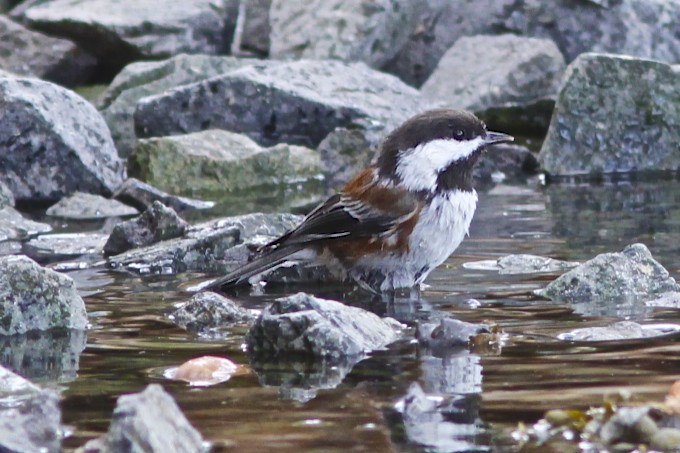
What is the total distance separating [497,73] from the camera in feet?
39.4

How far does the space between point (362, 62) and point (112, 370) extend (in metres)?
8.57

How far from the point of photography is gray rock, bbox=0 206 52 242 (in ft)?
26.8

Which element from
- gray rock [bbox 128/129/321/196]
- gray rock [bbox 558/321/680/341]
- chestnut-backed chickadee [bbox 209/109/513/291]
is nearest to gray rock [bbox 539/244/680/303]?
chestnut-backed chickadee [bbox 209/109/513/291]

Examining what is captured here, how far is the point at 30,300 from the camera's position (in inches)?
198

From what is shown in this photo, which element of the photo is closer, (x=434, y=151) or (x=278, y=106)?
(x=434, y=151)

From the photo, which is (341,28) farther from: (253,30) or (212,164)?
(212,164)

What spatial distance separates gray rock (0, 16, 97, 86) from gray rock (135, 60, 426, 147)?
6.94 feet

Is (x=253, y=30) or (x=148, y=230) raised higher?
(x=253, y=30)

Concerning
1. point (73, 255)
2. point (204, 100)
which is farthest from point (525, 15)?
point (73, 255)

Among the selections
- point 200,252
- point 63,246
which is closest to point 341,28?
point 63,246

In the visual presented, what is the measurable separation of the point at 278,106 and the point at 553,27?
3487 mm

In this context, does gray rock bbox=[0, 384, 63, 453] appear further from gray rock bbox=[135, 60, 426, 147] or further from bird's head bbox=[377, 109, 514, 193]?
gray rock bbox=[135, 60, 426, 147]

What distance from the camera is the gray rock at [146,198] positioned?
9.30m

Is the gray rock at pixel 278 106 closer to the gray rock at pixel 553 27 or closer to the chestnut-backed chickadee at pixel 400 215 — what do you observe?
the gray rock at pixel 553 27
